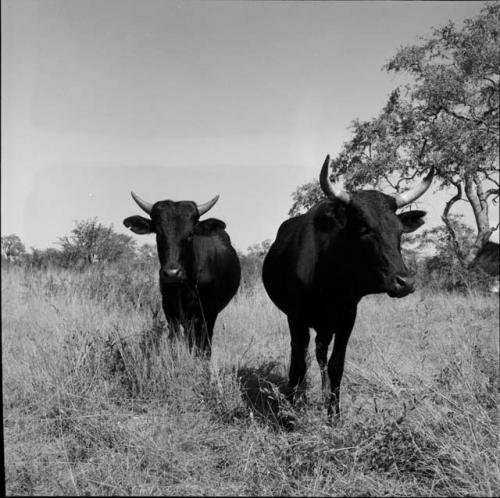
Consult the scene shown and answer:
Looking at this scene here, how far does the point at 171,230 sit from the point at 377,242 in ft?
7.14

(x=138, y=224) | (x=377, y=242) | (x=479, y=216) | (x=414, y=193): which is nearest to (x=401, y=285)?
(x=377, y=242)

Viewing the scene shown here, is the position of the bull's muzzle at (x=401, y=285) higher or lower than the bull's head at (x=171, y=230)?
lower

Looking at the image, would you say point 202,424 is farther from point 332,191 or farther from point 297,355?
point 332,191

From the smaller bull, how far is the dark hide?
3.71ft

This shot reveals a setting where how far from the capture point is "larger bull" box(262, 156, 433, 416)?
3514mm

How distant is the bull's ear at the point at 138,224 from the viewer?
506 centimetres

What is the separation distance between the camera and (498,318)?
8945mm

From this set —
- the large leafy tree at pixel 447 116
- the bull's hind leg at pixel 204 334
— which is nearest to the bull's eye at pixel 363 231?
the bull's hind leg at pixel 204 334

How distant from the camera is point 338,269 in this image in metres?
3.95

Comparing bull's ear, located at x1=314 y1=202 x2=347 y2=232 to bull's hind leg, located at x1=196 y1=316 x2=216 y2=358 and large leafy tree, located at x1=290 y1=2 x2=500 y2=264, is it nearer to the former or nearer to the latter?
bull's hind leg, located at x1=196 y1=316 x2=216 y2=358

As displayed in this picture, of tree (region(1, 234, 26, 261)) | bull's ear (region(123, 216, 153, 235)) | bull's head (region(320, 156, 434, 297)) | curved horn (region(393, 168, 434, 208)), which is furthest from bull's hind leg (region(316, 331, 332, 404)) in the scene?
tree (region(1, 234, 26, 261))

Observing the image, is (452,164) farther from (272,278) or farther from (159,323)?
(159,323)

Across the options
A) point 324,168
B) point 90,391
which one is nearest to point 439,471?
point 324,168

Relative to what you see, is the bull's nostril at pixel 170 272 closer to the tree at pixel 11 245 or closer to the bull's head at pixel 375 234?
the bull's head at pixel 375 234
